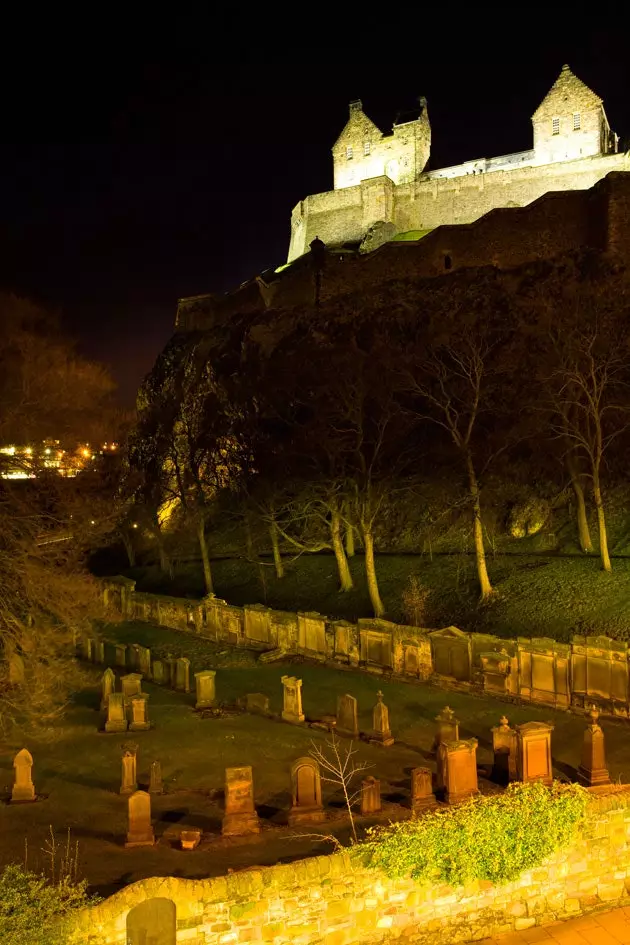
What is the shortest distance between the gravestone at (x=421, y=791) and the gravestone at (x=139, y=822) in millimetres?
3285

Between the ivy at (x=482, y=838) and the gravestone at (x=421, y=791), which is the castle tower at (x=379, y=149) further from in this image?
the ivy at (x=482, y=838)

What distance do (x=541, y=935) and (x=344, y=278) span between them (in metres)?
38.8

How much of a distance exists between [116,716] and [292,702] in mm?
3295

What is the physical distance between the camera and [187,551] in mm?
32531

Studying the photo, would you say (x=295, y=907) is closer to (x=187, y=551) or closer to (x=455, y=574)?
(x=455, y=574)

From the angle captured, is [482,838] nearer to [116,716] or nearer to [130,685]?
[116,716]

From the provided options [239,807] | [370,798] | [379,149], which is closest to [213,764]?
[239,807]

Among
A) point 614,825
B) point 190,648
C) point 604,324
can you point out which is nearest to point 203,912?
point 614,825

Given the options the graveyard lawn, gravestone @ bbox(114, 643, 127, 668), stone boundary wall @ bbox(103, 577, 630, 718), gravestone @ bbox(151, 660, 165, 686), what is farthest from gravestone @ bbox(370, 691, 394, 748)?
gravestone @ bbox(114, 643, 127, 668)

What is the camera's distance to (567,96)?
48125 millimetres

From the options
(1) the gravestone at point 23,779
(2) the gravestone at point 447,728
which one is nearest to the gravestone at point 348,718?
(2) the gravestone at point 447,728

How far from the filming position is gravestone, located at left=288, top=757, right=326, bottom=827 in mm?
8547

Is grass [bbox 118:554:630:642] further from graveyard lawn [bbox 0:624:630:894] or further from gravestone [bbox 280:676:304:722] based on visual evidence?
gravestone [bbox 280:676:304:722]

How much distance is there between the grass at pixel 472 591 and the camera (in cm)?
1630
